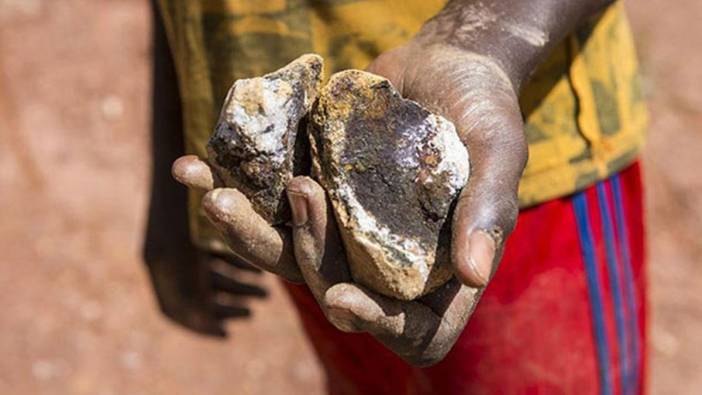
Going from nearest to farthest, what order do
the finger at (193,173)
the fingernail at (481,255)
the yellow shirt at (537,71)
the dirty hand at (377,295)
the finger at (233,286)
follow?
the fingernail at (481,255) < the dirty hand at (377,295) < the finger at (193,173) < the yellow shirt at (537,71) < the finger at (233,286)

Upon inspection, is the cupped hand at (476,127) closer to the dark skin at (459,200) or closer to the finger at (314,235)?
the dark skin at (459,200)

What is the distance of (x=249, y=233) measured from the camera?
131cm

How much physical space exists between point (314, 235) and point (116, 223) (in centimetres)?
243

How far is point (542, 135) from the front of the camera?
1599 millimetres

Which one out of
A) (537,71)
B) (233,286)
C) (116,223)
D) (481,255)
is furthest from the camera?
(116,223)

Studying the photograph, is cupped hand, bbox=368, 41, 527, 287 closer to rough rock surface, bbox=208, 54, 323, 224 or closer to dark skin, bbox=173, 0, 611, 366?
dark skin, bbox=173, 0, 611, 366

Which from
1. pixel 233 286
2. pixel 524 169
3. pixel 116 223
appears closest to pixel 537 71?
pixel 524 169

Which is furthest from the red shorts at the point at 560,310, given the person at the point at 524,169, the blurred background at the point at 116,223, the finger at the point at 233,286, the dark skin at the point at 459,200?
the blurred background at the point at 116,223

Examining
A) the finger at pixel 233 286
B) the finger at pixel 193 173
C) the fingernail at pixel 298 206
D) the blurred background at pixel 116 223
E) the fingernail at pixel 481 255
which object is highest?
the fingernail at pixel 481 255

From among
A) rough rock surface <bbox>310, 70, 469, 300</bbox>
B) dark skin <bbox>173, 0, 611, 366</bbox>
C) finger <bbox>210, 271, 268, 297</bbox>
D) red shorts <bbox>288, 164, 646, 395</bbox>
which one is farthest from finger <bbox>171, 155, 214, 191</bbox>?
finger <bbox>210, 271, 268, 297</bbox>

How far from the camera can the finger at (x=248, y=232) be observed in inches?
51.3

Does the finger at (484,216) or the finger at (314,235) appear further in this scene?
the finger at (314,235)

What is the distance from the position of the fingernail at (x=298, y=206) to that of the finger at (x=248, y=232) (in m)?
0.05

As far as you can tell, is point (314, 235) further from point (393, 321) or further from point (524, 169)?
point (524, 169)
